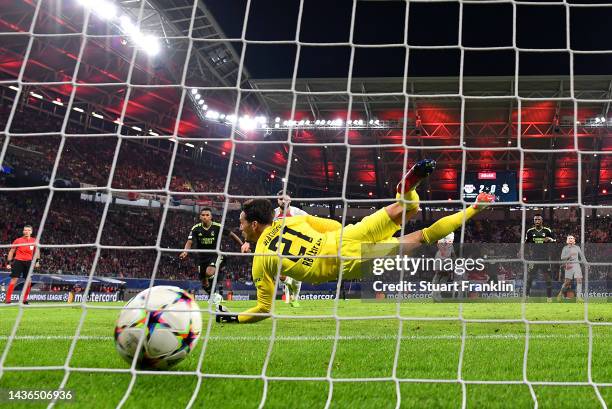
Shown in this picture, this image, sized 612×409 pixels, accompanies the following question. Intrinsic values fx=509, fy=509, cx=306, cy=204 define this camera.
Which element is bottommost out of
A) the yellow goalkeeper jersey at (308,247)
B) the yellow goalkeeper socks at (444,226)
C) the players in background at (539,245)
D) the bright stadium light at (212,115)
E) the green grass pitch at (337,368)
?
the green grass pitch at (337,368)

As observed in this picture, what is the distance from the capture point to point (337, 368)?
330 cm

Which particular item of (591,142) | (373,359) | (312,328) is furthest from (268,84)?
(373,359)

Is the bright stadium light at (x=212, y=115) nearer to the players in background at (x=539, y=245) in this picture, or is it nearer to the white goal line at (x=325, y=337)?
the players in background at (x=539, y=245)

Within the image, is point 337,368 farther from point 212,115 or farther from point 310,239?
point 212,115

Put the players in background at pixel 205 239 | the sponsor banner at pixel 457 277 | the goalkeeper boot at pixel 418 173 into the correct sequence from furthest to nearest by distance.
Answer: the sponsor banner at pixel 457 277 < the players in background at pixel 205 239 < the goalkeeper boot at pixel 418 173

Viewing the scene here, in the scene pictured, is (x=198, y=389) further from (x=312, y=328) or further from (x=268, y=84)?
(x=268, y=84)

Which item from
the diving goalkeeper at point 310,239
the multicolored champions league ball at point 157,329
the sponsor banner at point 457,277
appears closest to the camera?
the multicolored champions league ball at point 157,329

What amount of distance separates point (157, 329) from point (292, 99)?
16.2m

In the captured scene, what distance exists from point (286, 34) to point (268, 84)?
281cm

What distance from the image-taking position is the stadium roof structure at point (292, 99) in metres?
18.8

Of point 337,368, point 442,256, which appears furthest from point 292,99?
point 337,368

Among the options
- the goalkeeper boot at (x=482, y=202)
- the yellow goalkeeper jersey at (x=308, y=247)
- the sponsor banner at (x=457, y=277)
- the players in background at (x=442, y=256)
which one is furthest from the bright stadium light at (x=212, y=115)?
the goalkeeper boot at (x=482, y=202)

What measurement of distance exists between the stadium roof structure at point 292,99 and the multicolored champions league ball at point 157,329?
1515cm

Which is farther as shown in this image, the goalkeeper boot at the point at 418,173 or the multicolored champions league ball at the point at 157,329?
the goalkeeper boot at the point at 418,173
